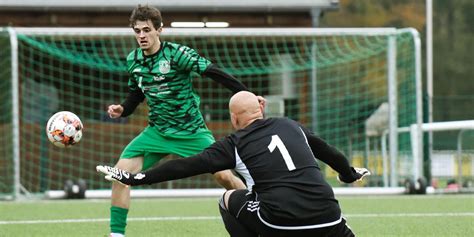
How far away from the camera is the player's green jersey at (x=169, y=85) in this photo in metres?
7.90

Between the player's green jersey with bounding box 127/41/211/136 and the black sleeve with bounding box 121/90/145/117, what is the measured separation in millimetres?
151

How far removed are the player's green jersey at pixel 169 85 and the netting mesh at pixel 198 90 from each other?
7683mm

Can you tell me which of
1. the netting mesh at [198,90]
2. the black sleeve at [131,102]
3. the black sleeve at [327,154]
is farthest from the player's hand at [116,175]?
the netting mesh at [198,90]

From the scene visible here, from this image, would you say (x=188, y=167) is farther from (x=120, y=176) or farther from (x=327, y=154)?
(x=327, y=154)

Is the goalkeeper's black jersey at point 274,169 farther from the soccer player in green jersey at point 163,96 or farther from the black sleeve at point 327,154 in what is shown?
the soccer player in green jersey at point 163,96

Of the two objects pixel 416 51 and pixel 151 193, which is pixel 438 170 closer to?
pixel 416 51

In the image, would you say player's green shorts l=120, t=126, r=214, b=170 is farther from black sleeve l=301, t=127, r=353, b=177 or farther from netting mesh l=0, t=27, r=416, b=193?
netting mesh l=0, t=27, r=416, b=193

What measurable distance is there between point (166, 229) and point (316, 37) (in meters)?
7.70

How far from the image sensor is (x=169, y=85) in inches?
312

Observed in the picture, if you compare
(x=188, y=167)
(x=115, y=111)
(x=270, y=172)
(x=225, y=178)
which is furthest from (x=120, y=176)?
(x=115, y=111)

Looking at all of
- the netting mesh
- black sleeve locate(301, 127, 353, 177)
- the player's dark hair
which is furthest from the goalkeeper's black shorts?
the netting mesh

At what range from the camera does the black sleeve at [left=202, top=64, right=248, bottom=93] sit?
302 inches

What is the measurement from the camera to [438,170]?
17.7 meters

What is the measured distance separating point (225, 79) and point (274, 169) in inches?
87.0
